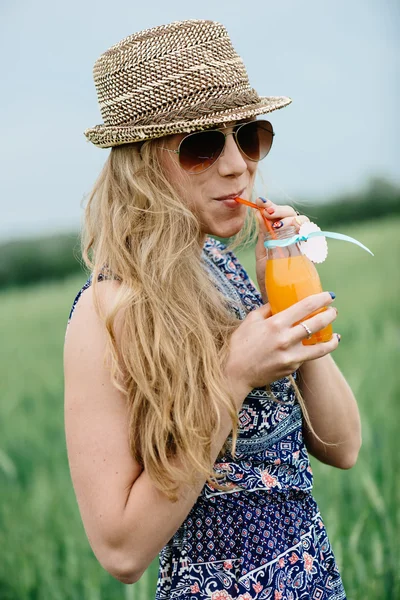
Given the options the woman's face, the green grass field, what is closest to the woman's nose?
the woman's face

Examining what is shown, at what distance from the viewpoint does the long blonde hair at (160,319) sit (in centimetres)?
141

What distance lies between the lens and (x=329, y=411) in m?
1.74

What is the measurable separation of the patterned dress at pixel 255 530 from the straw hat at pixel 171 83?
0.60 meters

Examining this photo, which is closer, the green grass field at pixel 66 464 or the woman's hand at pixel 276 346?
the woman's hand at pixel 276 346

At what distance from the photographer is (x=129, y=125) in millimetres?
1604

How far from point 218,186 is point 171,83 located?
0.24 meters

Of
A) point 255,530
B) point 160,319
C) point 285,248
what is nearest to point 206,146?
point 285,248

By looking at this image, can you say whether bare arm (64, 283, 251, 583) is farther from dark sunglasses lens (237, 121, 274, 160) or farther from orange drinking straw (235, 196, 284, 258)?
dark sunglasses lens (237, 121, 274, 160)

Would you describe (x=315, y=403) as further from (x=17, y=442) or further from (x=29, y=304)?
(x=29, y=304)

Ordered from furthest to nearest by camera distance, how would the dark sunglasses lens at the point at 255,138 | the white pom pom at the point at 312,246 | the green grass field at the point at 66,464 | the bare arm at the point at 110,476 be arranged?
the green grass field at the point at 66,464 → the dark sunglasses lens at the point at 255,138 → the white pom pom at the point at 312,246 → the bare arm at the point at 110,476

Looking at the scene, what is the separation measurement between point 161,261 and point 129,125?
0.31 m

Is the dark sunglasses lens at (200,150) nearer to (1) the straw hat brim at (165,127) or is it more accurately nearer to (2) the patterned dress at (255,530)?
(1) the straw hat brim at (165,127)

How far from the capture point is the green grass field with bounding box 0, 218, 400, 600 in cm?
290

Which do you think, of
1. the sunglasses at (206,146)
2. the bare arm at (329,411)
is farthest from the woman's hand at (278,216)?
the bare arm at (329,411)
